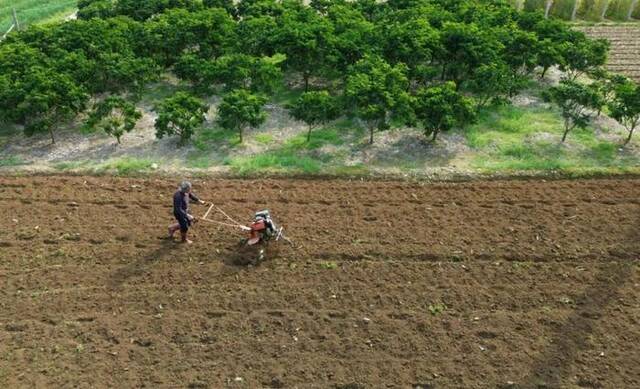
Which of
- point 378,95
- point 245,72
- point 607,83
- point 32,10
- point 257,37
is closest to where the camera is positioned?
point 378,95

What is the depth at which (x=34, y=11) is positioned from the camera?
32.7 meters

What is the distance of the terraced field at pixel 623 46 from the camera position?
26.4 metres

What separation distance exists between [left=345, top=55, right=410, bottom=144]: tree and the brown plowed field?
8.26ft

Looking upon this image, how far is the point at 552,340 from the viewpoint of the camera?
13.1 meters

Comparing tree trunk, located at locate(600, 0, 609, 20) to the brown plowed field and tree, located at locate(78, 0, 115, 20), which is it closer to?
the brown plowed field

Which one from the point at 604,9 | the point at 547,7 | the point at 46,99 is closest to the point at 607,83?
the point at 547,7

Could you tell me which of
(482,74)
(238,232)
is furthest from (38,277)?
(482,74)

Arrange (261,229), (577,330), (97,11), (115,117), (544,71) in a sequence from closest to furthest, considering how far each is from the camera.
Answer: (577,330) < (261,229) < (115,117) < (544,71) < (97,11)

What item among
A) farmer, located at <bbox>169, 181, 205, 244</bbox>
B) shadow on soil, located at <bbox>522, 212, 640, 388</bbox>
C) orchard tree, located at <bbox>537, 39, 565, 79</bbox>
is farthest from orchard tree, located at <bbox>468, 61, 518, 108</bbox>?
farmer, located at <bbox>169, 181, 205, 244</bbox>

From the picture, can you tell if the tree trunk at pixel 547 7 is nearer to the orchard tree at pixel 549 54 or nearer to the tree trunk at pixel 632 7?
the tree trunk at pixel 632 7

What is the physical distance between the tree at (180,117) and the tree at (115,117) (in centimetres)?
87

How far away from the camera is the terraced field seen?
26438 mm

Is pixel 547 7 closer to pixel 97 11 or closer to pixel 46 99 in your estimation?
pixel 97 11

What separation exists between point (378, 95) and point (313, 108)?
79.8 inches
